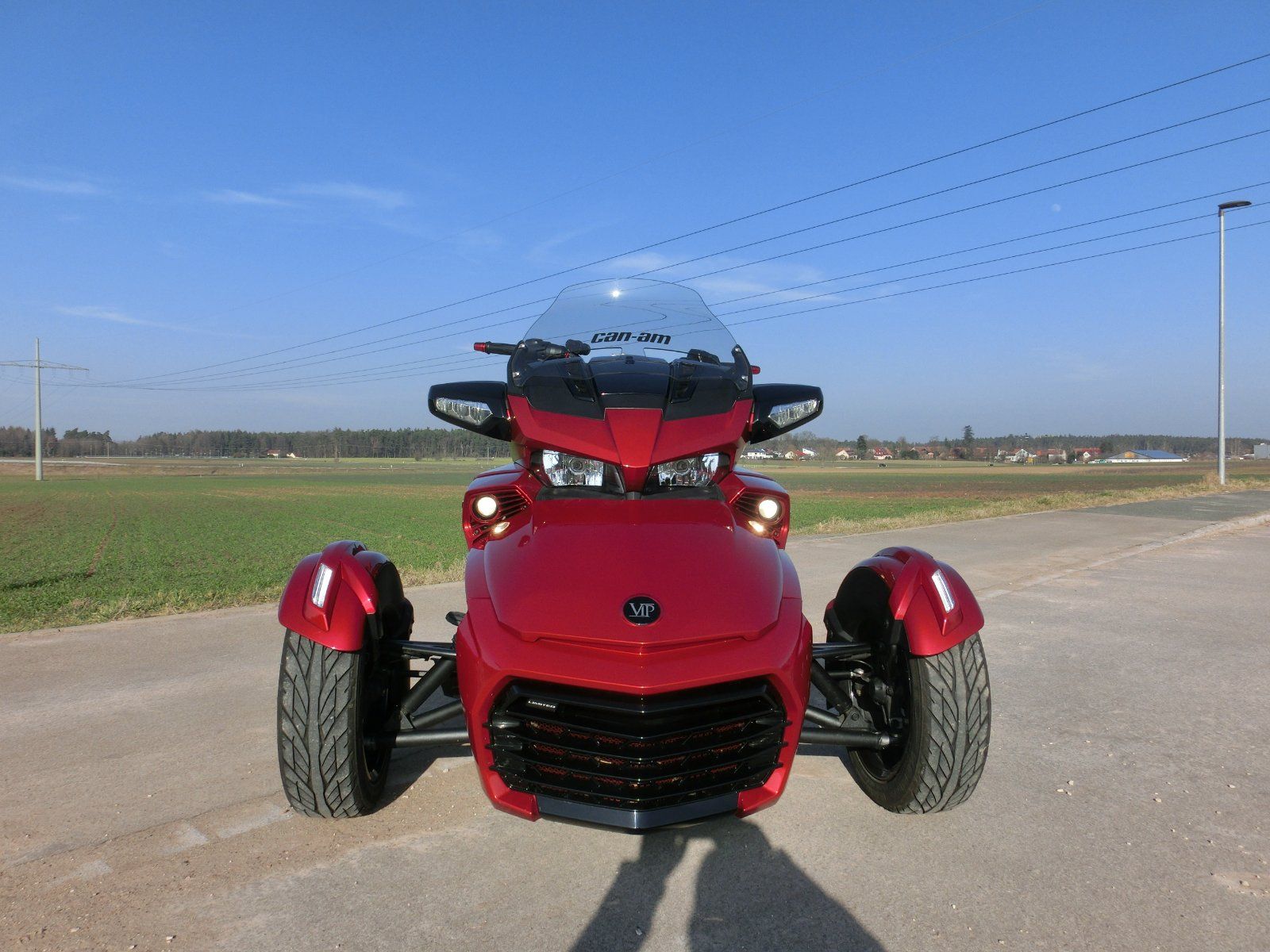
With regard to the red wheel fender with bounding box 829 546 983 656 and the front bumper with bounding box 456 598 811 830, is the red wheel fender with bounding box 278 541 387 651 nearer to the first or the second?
the front bumper with bounding box 456 598 811 830

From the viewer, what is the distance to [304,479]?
268ft

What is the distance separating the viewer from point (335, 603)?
2928mm

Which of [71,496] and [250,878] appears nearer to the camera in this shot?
[250,878]

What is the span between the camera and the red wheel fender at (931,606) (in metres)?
2.98

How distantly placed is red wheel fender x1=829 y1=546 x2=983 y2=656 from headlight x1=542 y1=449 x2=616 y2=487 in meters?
1.20

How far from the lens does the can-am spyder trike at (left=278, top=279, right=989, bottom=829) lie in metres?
2.36

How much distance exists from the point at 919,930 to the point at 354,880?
172cm

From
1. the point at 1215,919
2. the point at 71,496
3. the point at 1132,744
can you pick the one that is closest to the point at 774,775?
the point at 1215,919

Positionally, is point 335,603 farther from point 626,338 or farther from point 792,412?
point 792,412

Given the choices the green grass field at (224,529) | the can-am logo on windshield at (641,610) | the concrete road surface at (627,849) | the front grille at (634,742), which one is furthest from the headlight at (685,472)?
the green grass field at (224,529)

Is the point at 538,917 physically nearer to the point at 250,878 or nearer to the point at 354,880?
the point at 354,880

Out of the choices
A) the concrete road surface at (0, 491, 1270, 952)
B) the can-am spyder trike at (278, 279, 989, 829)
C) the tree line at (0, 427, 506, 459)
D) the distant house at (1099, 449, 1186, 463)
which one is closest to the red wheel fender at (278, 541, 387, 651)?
the can-am spyder trike at (278, 279, 989, 829)

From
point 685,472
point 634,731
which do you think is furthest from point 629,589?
point 685,472

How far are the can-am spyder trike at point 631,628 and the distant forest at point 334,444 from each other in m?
121
